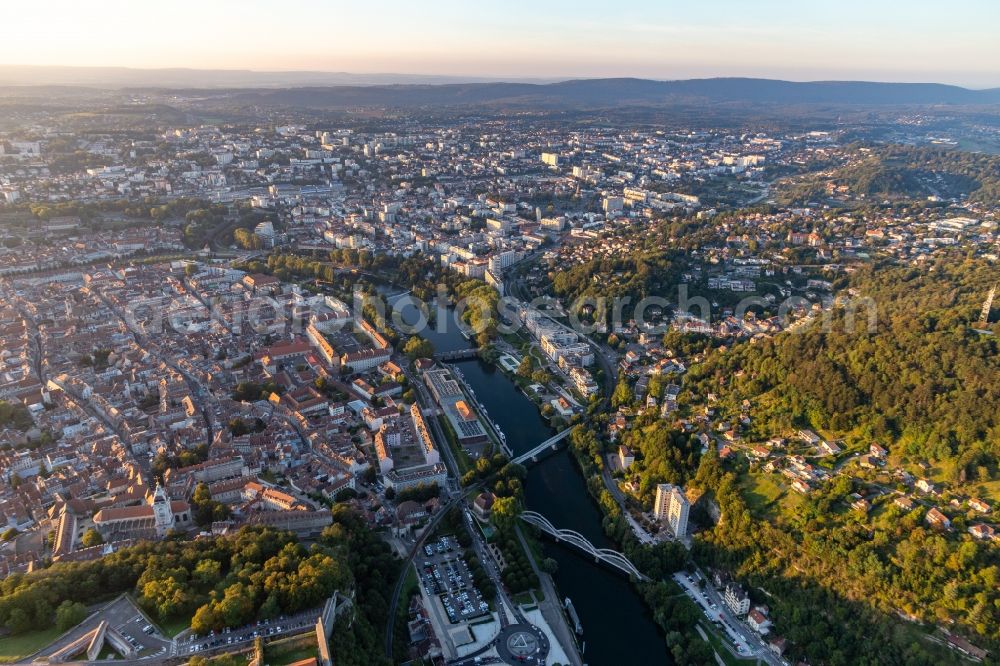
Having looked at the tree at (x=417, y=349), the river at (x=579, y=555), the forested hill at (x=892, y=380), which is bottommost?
the river at (x=579, y=555)

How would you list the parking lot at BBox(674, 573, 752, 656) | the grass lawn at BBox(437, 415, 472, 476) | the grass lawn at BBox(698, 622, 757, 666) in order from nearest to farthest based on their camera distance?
1. the grass lawn at BBox(698, 622, 757, 666)
2. the parking lot at BBox(674, 573, 752, 656)
3. the grass lawn at BBox(437, 415, 472, 476)

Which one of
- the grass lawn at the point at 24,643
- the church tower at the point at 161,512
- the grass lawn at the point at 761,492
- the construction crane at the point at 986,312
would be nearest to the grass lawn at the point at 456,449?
the church tower at the point at 161,512

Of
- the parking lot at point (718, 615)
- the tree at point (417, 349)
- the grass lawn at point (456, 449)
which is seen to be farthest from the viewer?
the tree at point (417, 349)

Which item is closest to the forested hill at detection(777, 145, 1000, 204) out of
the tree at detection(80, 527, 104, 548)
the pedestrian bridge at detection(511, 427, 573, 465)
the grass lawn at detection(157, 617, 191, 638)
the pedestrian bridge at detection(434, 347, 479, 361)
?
the pedestrian bridge at detection(434, 347, 479, 361)

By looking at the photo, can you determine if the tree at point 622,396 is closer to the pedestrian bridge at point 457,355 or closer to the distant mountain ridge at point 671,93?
the pedestrian bridge at point 457,355

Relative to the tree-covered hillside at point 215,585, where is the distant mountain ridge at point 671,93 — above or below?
above

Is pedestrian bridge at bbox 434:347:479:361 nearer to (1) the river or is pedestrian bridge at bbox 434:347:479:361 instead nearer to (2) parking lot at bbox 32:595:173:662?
(1) the river
